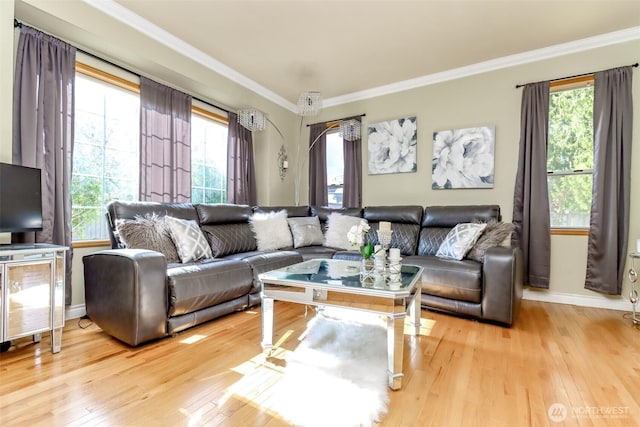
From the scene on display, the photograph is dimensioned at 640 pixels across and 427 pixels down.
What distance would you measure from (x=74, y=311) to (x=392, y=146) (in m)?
3.75

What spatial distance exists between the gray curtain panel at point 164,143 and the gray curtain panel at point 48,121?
0.59 meters

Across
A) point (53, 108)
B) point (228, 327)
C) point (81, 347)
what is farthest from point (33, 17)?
point (228, 327)

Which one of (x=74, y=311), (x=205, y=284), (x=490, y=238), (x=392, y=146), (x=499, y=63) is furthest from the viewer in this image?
(x=392, y=146)

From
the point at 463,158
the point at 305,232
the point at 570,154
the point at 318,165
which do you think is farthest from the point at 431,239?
the point at 318,165

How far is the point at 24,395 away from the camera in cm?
139

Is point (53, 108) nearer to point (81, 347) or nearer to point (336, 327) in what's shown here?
point (81, 347)

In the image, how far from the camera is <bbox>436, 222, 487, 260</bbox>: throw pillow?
8.90ft

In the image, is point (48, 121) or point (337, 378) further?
point (48, 121)

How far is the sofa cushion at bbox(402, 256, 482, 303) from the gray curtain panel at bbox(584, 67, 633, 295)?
54.5 inches

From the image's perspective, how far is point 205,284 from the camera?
2.18 meters

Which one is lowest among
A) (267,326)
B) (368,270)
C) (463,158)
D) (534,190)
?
(267,326)

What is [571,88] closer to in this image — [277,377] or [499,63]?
[499,63]

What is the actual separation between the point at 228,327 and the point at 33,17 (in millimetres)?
2616

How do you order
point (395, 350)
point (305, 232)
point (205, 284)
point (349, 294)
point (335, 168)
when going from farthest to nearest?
point (335, 168), point (305, 232), point (205, 284), point (349, 294), point (395, 350)
